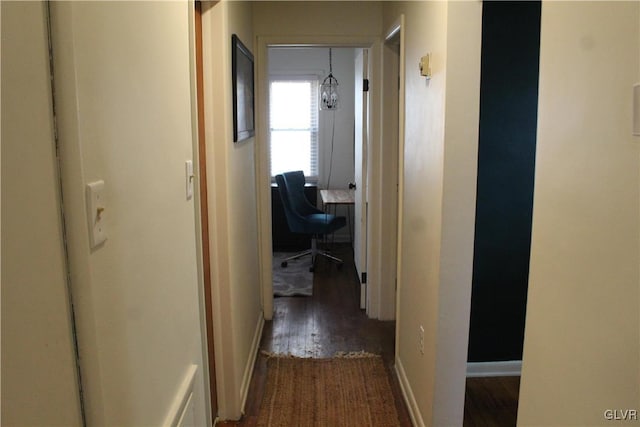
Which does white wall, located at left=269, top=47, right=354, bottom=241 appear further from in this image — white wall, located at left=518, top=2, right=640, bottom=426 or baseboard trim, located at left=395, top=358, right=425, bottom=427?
white wall, located at left=518, top=2, right=640, bottom=426

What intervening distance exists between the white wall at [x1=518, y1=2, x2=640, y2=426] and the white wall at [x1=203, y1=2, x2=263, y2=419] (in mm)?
1442

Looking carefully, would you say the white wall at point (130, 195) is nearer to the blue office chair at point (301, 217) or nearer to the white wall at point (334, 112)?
the blue office chair at point (301, 217)

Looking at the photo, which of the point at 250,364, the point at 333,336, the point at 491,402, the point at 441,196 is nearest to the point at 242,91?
the point at 441,196

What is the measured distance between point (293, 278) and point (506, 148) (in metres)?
2.70

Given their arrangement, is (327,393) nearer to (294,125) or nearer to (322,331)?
(322,331)

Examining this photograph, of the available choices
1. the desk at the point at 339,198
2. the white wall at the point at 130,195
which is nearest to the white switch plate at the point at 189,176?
the white wall at the point at 130,195

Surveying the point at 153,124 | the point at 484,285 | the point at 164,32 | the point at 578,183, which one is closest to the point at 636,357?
the point at 578,183

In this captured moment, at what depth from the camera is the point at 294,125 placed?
6141 millimetres

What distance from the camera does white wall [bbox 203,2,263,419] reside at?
7.43 feet

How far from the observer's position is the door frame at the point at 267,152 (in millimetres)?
3545

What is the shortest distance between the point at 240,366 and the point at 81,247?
203 cm

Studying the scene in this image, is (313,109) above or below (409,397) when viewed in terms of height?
above

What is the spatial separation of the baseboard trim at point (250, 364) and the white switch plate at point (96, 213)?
77.4 inches

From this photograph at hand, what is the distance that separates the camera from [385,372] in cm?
308
